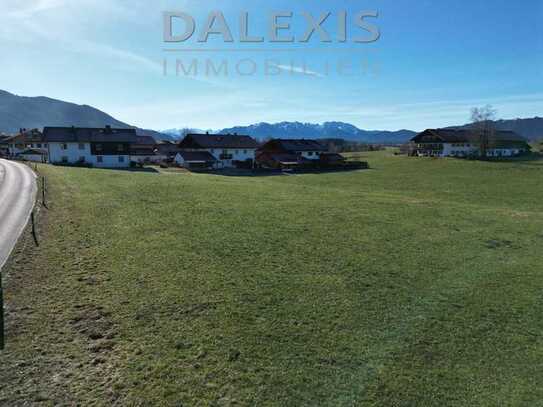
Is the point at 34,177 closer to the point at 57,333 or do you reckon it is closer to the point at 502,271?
the point at 57,333

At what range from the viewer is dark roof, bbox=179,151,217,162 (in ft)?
233

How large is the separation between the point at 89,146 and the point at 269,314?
65852 millimetres

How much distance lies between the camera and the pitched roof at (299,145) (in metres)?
85.0

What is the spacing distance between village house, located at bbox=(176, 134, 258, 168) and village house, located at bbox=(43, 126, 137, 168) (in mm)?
12496

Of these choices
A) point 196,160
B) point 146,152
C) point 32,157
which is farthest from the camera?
point 146,152

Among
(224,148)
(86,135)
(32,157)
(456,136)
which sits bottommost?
(32,157)

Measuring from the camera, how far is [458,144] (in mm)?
96000

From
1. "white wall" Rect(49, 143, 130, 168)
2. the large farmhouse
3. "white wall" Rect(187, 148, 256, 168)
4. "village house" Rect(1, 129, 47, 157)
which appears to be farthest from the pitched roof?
"village house" Rect(1, 129, 47, 157)

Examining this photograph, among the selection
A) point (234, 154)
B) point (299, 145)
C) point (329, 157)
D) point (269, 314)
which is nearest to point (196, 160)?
point (234, 154)

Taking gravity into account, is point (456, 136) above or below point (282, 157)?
above

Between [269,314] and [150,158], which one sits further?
[150,158]

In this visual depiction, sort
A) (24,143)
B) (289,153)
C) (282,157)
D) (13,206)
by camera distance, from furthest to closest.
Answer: (24,143)
(289,153)
(282,157)
(13,206)

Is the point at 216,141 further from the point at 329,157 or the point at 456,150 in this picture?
the point at 456,150

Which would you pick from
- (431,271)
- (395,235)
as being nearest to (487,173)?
(395,235)
